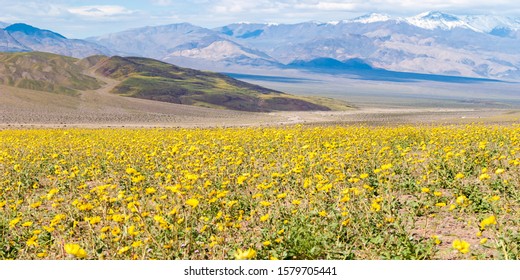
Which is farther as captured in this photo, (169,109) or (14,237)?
(169,109)

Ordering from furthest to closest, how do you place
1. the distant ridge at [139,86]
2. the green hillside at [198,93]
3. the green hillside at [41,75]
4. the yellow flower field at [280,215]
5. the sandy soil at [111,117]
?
1. the green hillside at [198,93]
2. the distant ridge at [139,86]
3. the green hillside at [41,75]
4. the sandy soil at [111,117]
5. the yellow flower field at [280,215]

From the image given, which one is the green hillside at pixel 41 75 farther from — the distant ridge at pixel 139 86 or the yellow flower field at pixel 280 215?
the yellow flower field at pixel 280 215

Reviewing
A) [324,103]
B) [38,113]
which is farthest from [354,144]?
[324,103]

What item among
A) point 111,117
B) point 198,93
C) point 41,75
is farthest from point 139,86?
Result: point 111,117

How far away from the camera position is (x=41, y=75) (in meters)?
159

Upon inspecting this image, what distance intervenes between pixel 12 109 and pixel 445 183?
7310cm

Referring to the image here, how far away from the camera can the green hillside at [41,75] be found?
146875 mm

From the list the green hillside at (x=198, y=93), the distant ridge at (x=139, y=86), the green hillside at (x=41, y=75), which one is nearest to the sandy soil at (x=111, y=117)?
the distant ridge at (x=139, y=86)

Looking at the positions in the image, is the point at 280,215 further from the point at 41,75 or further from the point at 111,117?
the point at 41,75

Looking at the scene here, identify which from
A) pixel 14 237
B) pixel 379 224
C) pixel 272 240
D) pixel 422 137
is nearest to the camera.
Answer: pixel 272 240

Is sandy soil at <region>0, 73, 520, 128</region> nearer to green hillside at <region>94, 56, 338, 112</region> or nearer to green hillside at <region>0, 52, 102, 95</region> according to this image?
green hillside at <region>94, 56, 338, 112</region>

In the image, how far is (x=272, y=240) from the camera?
662 cm

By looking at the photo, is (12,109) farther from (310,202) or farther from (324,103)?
(324,103)
